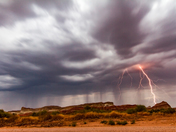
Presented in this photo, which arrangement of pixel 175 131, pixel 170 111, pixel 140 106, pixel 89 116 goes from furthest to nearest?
pixel 140 106 → pixel 170 111 → pixel 89 116 → pixel 175 131

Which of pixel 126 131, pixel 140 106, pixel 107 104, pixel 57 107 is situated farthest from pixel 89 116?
pixel 57 107

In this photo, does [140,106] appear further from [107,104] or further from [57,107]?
[57,107]

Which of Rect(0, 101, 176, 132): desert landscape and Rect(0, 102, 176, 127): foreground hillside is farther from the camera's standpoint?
Rect(0, 102, 176, 127): foreground hillside

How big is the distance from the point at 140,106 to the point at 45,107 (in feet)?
231

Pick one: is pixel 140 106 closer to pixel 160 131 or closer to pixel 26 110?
pixel 160 131

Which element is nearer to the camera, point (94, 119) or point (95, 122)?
point (95, 122)

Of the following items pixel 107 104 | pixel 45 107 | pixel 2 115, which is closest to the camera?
pixel 2 115

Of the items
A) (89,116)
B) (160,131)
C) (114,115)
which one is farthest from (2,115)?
(160,131)

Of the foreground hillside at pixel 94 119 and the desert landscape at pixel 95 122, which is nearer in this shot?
the desert landscape at pixel 95 122

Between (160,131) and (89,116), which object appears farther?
(89,116)

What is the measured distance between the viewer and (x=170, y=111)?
28062mm

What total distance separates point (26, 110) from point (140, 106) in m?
76.2

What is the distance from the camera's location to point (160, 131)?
34.0 ft

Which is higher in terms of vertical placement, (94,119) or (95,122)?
(94,119)
